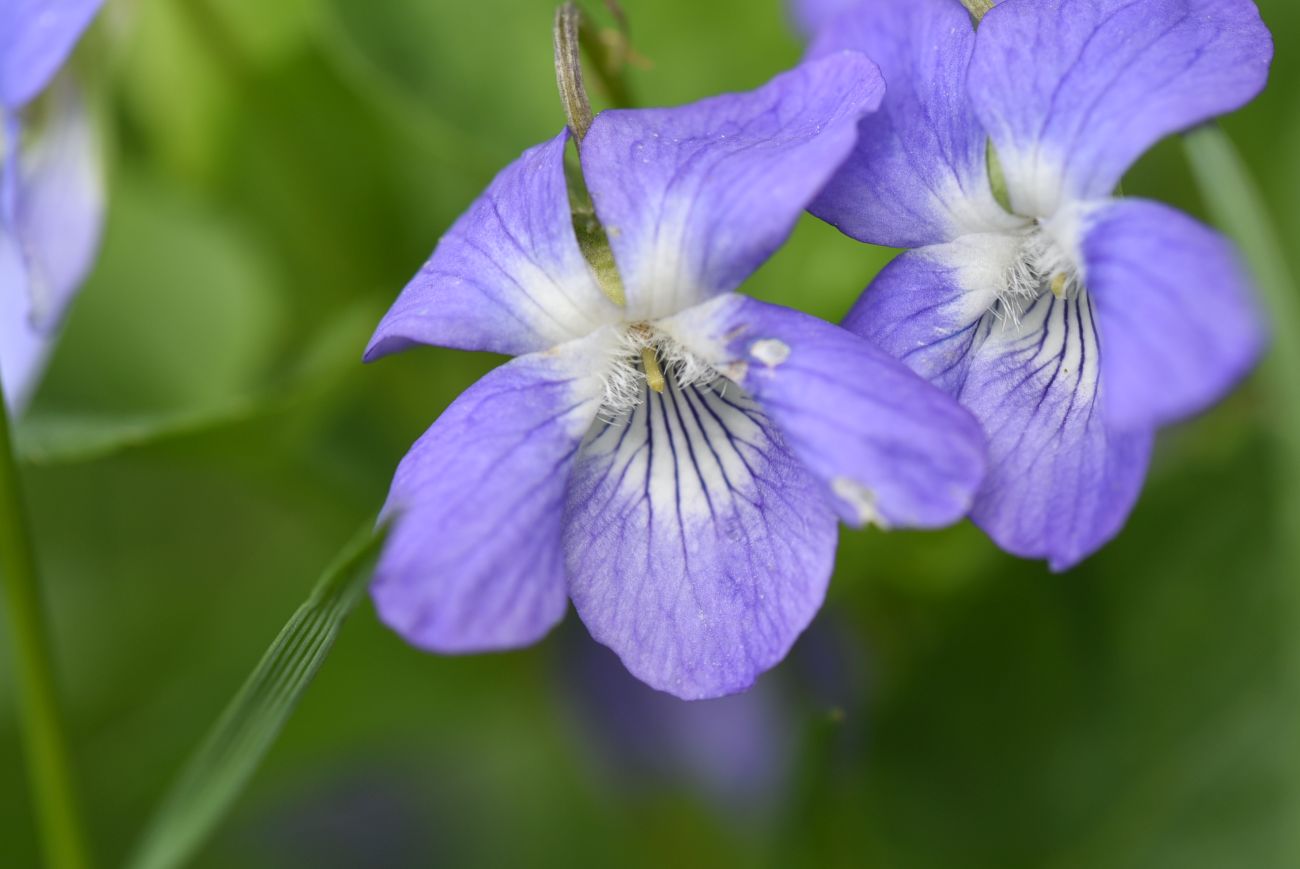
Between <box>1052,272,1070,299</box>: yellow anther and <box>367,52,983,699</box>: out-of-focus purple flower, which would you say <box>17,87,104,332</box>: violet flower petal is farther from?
<box>1052,272,1070,299</box>: yellow anther

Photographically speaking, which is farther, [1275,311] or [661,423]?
[661,423]

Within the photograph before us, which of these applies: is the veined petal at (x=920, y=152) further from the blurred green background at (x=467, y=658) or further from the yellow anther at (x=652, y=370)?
the blurred green background at (x=467, y=658)

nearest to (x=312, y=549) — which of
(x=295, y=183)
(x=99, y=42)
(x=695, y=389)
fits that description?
(x=295, y=183)

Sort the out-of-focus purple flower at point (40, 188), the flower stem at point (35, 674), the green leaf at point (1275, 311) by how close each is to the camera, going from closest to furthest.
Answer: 1. the green leaf at point (1275, 311)
2. the flower stem at point (35, 674)
3. the out-of-focus purple flower at point (40, 188)

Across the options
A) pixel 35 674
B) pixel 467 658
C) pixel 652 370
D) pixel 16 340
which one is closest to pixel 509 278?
pixel 652 370

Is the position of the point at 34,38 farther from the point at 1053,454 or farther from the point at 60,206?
the point at 1053,454

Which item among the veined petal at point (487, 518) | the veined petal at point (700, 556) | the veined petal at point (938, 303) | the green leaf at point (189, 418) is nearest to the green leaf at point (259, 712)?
the veined petal at point (487, 518)
